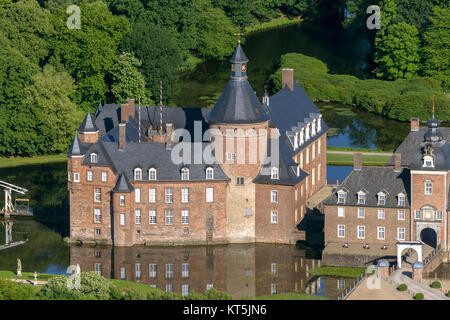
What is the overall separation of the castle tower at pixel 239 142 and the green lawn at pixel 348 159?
Result: 28.9 m

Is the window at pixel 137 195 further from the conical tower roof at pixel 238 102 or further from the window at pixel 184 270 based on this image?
the conical tower roof at pixel 238 102

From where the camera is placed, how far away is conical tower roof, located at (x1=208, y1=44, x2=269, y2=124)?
16025 cm

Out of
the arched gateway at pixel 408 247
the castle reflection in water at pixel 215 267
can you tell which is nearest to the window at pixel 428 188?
the arched gateway at pixel 408 247

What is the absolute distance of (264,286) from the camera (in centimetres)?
15112

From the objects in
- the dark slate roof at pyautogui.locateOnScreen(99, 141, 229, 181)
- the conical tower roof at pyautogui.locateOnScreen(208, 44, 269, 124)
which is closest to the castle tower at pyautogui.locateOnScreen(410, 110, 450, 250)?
the conical tower roof at pyautogui.locateOnScreen(208, 44, 269, 124)

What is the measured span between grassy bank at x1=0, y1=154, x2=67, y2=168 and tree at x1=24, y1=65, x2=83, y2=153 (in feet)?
3.55

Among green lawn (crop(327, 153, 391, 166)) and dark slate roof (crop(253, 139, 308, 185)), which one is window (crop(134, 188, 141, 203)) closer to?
dark slate roof (crop(253, 139, 308, 185))

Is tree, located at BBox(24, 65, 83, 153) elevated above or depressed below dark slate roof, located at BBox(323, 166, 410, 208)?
above

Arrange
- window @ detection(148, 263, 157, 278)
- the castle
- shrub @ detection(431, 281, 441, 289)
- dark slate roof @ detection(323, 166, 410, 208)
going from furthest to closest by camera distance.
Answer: the castle < dark slate roof @ detection(323, 166, 410, 208) < window @ detection(148, 263, 157, 278) < shrub @ detection(431, 281, 441, 289)

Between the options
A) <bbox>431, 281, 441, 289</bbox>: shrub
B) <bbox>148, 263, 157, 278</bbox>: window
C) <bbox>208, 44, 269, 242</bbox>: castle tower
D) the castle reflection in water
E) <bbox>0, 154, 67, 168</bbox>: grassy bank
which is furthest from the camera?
<bbox>0, 154, 67, 168</bbox>: grassy bank

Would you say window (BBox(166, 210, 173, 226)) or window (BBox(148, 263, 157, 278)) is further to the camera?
window (BBox(166, 210, 173, 226))

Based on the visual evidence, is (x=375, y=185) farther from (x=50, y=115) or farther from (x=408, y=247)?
(x=50, y=115)
